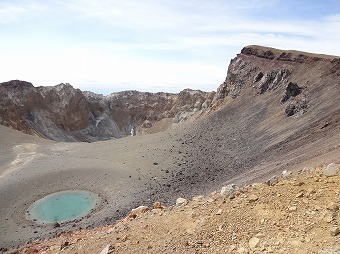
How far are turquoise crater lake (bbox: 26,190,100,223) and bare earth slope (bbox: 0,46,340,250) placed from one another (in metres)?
0.80

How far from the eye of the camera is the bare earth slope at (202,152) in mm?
25516

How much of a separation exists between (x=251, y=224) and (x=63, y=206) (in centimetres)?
2142

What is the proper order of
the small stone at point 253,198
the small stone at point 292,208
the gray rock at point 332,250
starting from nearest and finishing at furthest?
the gray rock at point 332,250, the small stone at point 292,208, the small stone at point 253,198

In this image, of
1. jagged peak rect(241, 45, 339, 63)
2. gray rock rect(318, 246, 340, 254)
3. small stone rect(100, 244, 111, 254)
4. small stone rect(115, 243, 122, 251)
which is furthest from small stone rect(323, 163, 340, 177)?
jagged peak rect(241, 45, 339, 63)

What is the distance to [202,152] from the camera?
36.1 meters

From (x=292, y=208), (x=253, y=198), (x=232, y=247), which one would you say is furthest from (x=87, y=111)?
(x=232, y=247)

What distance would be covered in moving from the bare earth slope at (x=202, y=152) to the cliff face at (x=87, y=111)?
20.1 metres

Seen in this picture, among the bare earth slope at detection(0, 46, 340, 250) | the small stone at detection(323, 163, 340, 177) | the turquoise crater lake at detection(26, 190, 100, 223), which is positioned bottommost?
the turquoise crater lake at detection(26, 190, 100, 223)

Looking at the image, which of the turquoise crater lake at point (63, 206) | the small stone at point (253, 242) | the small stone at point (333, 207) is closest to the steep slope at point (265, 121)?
the turquoise crater lake at point (63, 206)

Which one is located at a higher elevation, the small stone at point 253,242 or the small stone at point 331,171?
the small stone at point 331,171

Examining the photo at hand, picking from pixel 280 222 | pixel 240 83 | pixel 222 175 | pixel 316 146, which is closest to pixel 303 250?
pixel 280 222

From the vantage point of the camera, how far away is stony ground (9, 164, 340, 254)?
347 inches

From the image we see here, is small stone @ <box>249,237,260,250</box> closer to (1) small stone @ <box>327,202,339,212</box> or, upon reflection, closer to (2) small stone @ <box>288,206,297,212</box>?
(2) small stone @ <box>288,206,297,212</box>

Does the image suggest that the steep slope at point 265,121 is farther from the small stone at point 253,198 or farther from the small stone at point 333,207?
the small stone at point 333,207
